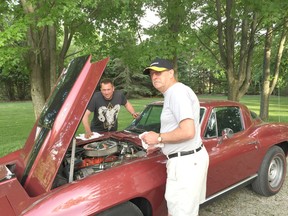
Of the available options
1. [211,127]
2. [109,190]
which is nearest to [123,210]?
[109,190]

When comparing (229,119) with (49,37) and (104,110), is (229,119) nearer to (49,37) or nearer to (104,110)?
(104,110)

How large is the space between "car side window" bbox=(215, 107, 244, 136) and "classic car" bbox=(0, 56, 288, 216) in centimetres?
1

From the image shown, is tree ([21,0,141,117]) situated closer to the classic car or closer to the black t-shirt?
the black t-shirt

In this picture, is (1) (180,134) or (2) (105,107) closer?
(1) (180,134)

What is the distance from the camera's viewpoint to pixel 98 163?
9.98 feet

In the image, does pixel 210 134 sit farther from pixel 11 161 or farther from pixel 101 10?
pixel 101 10

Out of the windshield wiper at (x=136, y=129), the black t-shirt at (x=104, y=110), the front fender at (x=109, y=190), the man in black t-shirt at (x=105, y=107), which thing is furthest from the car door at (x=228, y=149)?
the black t-shirt at (x=104, y=110)

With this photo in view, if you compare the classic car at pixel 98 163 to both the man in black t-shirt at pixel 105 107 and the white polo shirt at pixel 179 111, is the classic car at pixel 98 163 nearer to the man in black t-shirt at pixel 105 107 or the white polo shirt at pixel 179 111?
the white polo shirt at pixel 179 111

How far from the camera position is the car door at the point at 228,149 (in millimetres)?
3256

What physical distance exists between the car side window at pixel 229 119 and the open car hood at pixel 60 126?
1860mm

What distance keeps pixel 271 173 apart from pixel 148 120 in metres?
2.11

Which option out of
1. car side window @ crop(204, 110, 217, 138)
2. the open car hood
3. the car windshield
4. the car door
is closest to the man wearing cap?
the open car hood

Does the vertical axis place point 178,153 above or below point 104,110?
below

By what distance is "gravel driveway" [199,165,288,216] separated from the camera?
3.59m
